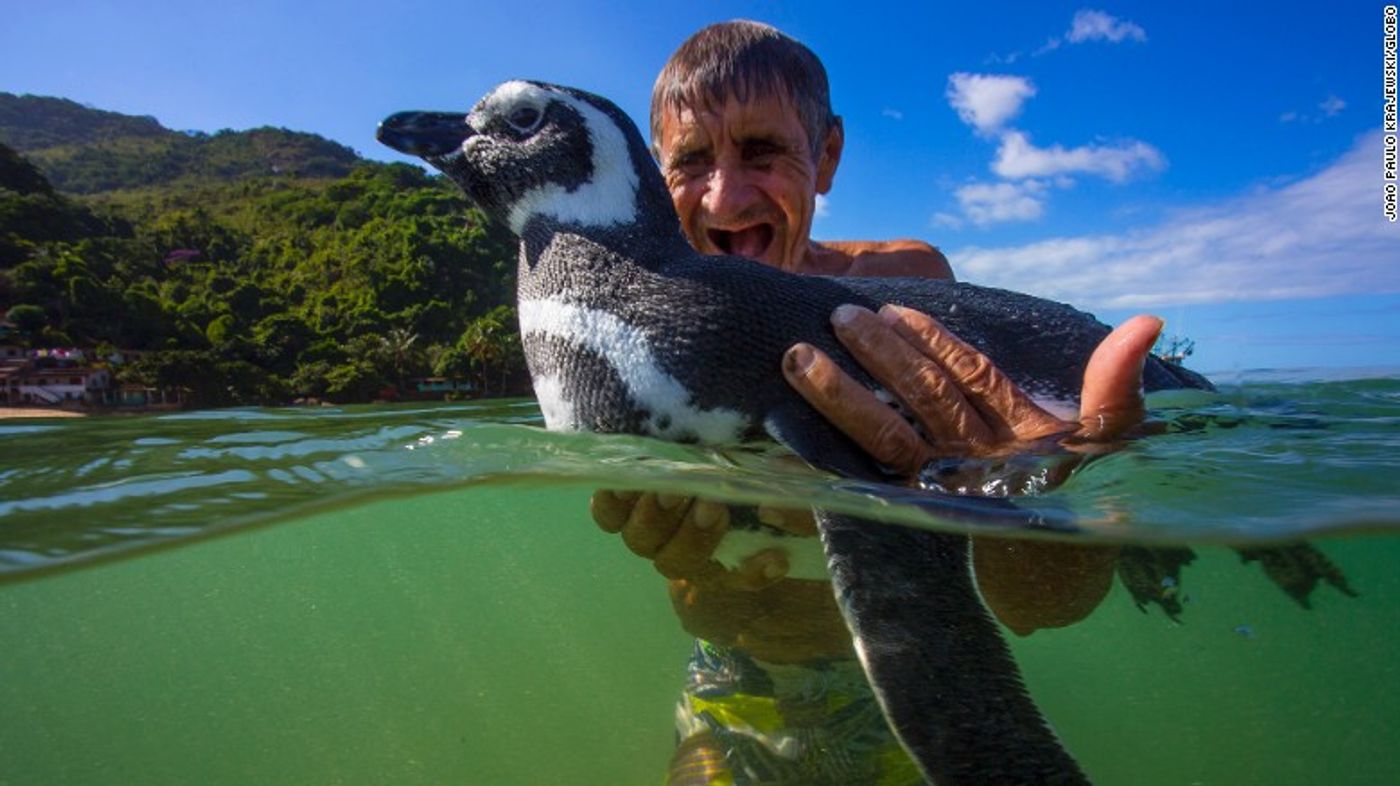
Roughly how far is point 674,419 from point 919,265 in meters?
2.70

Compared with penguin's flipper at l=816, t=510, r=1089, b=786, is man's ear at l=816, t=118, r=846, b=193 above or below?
above

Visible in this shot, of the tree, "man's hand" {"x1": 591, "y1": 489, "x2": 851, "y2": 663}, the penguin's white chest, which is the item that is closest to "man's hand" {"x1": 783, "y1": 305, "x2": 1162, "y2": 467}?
the penguin's white chest

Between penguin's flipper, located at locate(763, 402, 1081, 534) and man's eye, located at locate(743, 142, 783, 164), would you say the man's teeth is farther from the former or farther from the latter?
penguin's flipper, located at locate(763, 402, 1081, 534)

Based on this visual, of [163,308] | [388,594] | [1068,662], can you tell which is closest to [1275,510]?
[1068,662]

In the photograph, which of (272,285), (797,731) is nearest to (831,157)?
(797,731)

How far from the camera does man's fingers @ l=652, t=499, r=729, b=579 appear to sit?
2.49 meters

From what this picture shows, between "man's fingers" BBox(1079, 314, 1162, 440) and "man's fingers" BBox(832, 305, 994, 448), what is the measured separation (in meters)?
0.30

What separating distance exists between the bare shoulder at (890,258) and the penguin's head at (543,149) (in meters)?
Answer: 2.03

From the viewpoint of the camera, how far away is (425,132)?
250 cm

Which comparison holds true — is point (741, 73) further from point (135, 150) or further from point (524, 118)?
point (135, 150)

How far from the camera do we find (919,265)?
168 inches

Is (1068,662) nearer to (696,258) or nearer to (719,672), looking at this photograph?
(719,672)

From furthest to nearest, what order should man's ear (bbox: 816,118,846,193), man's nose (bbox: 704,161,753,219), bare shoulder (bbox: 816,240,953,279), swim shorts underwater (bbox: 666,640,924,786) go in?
bare shoulder (bbox: 816,240,953,279) → man's ear (bbox: 816,118,846,193) → man's nose (bbox: 704,161,753,219) → swim shorts underwater (bbox: 666,640,924,786)

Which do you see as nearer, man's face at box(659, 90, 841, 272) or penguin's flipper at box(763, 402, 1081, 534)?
penguin's flipper at box(763, 402, 1081, 534)
